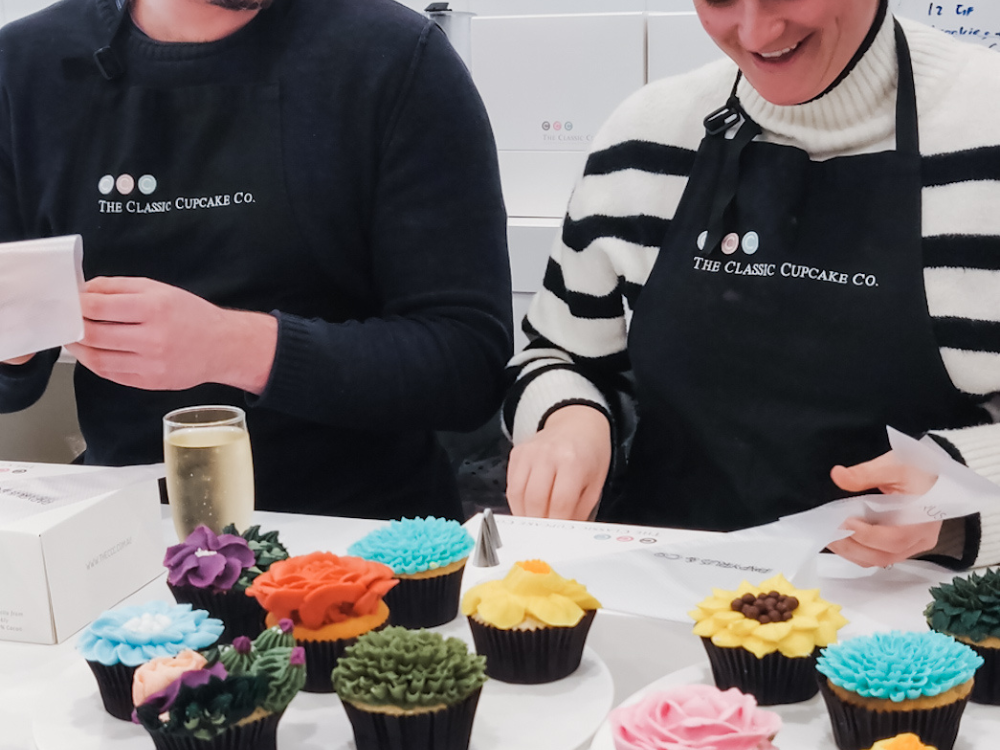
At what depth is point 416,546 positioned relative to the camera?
105cm

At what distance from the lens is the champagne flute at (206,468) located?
3.65ft

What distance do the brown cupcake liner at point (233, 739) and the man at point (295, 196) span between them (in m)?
0.64

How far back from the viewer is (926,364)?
125cm

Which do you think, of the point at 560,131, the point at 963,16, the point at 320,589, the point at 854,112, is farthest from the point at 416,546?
the point at 963,16

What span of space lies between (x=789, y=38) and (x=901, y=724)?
74 cm

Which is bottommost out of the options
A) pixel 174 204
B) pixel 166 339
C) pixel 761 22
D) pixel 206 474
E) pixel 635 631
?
pixel 635 631

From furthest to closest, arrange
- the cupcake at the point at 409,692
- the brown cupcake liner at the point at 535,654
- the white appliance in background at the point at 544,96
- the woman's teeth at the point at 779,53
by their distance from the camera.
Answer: the white appliance in background at the point at 544,96 < the woman's teeth at the point at 779,53 < the brown cupcake liner at the point at 535,654 < the cupcake at the point at 409,692

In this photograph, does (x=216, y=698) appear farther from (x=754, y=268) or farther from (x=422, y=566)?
(x=754, y=268)

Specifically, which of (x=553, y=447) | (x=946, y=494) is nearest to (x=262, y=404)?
(x=553, y=447)

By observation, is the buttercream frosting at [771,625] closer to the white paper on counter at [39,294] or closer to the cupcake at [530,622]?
the cupcake at [530,622]

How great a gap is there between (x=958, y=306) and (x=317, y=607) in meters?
0.78

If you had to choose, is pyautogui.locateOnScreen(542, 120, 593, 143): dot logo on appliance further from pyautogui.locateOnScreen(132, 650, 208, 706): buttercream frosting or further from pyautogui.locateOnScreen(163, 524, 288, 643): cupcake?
pyautogui.locateOnScreen(132, 650, 208, 706): buttercream frosting

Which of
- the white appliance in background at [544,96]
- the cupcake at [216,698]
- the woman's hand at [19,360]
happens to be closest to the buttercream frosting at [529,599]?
the cupcake at [216,698]

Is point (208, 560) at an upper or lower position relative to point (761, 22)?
lower
